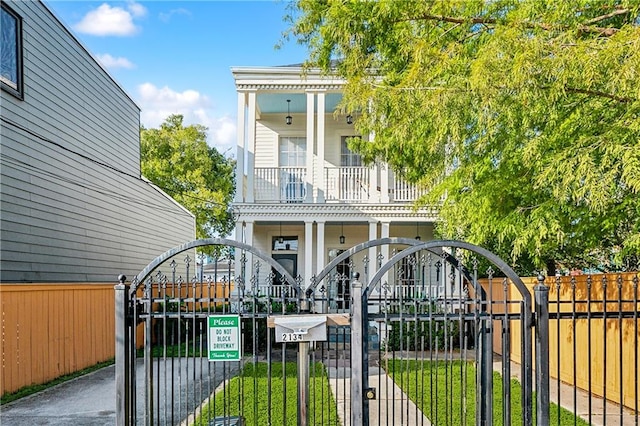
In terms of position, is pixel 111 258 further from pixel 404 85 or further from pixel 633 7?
pixel 633 7

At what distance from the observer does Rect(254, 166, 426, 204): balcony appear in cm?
1318

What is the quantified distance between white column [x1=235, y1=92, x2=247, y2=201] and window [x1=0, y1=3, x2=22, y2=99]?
4.88 meters

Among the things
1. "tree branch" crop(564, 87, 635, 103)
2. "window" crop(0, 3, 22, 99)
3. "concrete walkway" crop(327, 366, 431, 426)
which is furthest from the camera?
"window" crop(0, 3, 22, 99)

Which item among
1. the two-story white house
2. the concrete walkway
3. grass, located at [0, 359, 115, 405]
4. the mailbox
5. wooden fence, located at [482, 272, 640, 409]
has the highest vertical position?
the two-story white house

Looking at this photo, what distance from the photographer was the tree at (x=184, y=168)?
25.2 metres

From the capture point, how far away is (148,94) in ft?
111

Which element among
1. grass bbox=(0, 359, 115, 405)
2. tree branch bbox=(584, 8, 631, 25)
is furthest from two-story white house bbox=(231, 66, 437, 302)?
tree branch bbox=(584, 8, 631, 25)

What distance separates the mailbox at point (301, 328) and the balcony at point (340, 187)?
30.5ft

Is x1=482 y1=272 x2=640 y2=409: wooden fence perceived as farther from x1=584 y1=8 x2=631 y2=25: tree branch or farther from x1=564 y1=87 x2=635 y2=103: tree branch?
x1=584 y1=8 x2=631 y2=25: tree branch

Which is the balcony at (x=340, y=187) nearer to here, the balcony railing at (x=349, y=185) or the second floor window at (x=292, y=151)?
the balcony railing at (x=349, y=185)

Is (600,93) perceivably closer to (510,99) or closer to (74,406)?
(510,99)

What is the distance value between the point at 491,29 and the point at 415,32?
0.86 m

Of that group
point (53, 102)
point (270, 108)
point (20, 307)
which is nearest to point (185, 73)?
point (270, 108)

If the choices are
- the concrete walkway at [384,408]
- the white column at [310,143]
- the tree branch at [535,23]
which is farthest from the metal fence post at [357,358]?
the white column at [310,143]
